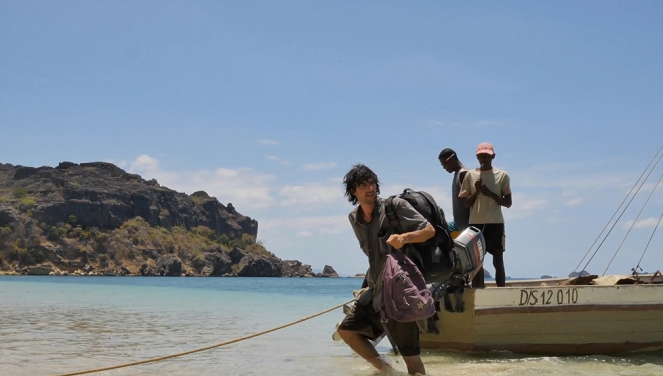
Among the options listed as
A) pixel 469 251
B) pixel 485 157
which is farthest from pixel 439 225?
pixel 485 157

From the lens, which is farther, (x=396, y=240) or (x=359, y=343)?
(x=359, y=343)

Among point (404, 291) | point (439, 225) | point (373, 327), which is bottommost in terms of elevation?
point (373, 327)

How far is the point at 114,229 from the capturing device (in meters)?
153

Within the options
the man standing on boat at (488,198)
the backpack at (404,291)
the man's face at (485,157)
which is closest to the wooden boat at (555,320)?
the man standing on boat at (488,198)

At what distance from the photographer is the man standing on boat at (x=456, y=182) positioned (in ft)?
27.8

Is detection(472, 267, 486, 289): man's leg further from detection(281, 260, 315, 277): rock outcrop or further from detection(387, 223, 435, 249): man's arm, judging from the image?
detection(281, 260, 315, 277): rock outcrop

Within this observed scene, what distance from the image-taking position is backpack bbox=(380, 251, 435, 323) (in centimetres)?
509

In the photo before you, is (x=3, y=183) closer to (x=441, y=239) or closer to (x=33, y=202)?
(x=33, y=202)

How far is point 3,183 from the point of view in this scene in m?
171

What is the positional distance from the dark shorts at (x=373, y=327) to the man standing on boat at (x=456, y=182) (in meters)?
3.10

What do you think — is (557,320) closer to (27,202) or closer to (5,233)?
(5,233)

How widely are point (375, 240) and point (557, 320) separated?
3.62 m

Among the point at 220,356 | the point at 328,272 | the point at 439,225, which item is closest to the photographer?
the point at 439,225

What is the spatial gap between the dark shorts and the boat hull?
2.45 metres
